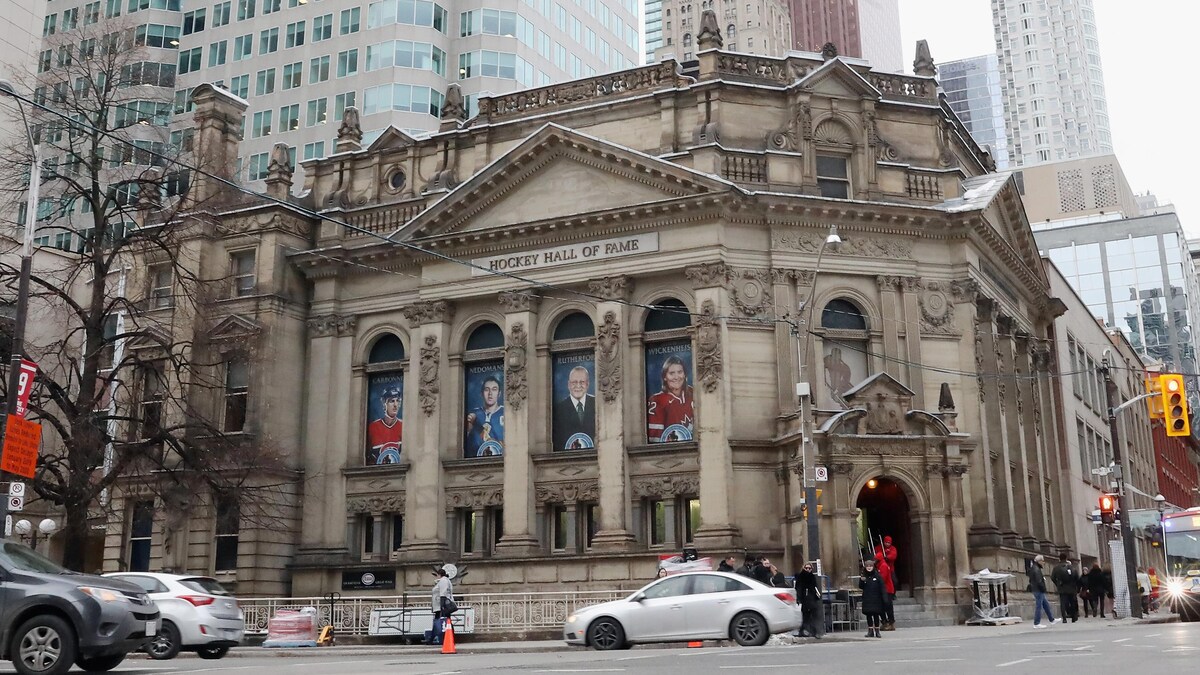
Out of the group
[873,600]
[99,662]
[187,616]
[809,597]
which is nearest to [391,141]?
[187,616]

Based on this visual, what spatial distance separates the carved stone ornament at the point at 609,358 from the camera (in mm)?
38062

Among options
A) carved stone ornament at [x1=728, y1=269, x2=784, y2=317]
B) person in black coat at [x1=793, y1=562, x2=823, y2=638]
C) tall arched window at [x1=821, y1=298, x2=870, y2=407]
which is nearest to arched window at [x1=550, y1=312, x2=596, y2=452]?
carved stone ornament at [x1=728, y1=269, x2=784, y2=317]

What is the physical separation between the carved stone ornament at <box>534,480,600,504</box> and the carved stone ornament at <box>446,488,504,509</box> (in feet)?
4.74

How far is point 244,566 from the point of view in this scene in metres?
40.4

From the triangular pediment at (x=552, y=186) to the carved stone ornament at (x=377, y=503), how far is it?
9.17m

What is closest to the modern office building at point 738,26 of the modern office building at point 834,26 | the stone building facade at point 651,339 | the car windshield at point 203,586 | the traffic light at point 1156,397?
the modern office building at point 834,26

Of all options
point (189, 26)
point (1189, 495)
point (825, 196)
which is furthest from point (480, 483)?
point (1189, 495)

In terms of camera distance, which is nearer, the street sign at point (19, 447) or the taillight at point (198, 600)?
the street sign at point (19, 447)

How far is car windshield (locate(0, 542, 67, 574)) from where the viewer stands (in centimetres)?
1518

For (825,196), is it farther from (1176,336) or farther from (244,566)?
(1176,336)

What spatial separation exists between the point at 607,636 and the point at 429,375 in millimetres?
20362

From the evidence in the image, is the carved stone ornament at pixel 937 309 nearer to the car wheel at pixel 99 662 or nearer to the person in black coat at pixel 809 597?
the person in black coat at pixel 809 597

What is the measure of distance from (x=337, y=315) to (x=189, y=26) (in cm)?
4302

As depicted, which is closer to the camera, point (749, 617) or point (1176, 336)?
point (749, 617)
